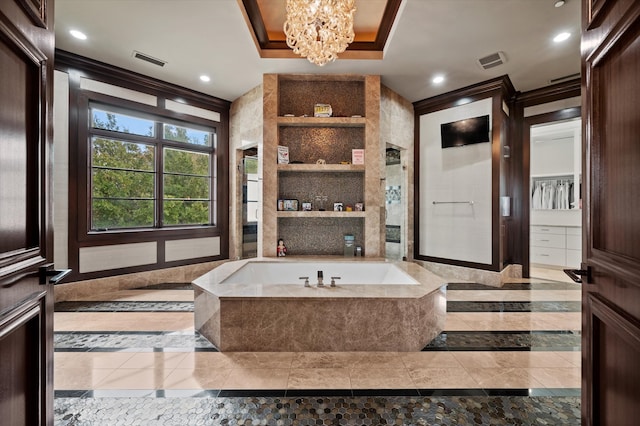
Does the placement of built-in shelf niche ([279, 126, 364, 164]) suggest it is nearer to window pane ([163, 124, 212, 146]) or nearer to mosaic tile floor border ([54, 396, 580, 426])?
window pane ([163, 124, 212, 146])

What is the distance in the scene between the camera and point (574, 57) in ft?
10.8

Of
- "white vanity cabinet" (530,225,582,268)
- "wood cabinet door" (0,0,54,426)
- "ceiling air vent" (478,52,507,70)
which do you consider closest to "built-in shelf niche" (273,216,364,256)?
"ceiling air vent" (478,52,507,70)

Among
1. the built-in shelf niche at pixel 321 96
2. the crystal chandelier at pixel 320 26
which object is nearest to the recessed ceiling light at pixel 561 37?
the built-in shelf niche at pixel 321 96

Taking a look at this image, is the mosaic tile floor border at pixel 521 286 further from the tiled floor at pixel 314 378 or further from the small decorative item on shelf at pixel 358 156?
the small decorative item on shelf at pixel 358 156

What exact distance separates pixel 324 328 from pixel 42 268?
1679mm

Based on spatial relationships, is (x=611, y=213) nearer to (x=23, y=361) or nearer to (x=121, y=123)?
(x=23, y=361)

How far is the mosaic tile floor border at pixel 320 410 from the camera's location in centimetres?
150

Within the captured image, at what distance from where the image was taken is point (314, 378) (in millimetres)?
1850

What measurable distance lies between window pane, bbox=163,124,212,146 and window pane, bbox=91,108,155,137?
211 mm

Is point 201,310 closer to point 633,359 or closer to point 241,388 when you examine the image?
point 241,388

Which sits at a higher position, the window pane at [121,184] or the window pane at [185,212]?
the window pane at [121,184]

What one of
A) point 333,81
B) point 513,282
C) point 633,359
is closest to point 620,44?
point 633,359

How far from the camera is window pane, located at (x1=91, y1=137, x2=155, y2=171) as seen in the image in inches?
145

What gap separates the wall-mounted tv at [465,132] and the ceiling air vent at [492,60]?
2.43 ft
